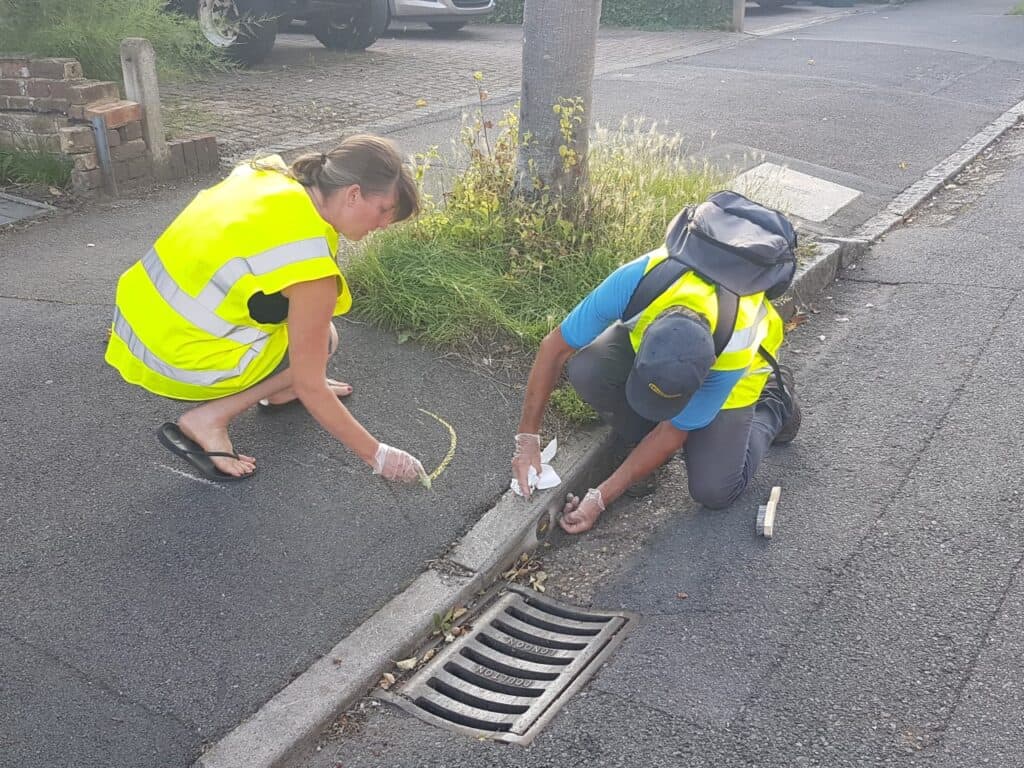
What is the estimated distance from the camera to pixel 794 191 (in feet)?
23.8

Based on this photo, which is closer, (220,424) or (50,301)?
(220,424)

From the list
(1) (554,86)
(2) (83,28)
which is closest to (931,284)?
(1) (554,86)

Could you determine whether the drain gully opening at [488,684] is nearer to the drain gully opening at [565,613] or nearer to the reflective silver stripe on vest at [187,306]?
the drain gully opening at [565,613]

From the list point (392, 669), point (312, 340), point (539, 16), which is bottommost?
point (392, 669)

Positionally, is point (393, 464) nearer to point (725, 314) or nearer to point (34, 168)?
point (725, 314)

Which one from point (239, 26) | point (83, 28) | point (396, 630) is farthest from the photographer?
point (239, 26)

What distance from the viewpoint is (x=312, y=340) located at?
308cm

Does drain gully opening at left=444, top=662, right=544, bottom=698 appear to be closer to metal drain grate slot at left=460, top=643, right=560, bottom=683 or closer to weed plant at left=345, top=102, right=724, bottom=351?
metal drain grate slot at left=460, top=643, right=560, bottom=683

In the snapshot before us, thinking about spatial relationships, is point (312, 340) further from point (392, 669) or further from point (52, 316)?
point (52, 316)

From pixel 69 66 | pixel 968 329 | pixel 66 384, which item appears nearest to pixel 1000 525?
pixel 968 329

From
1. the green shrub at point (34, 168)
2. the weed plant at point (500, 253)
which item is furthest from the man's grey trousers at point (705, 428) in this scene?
the green shrub at point (34, 168)

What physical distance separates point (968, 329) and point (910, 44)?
1129 cm

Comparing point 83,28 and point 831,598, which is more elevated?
point 83,28

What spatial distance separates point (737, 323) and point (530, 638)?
4.03ft
